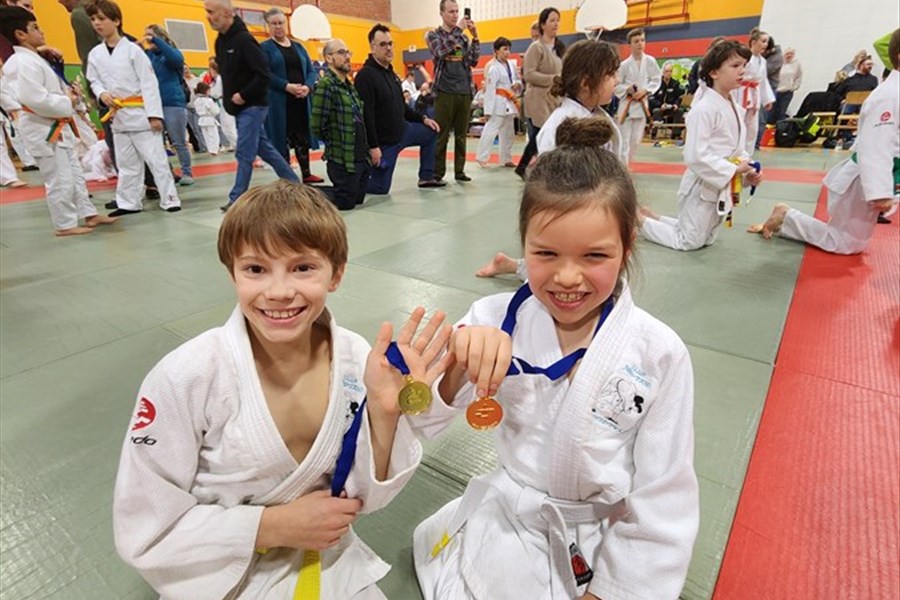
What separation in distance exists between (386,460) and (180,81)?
6990mm

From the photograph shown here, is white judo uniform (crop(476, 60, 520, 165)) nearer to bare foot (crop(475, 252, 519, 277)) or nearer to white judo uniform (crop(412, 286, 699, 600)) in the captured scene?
bare foot (crop(475, 252, 519, 277))

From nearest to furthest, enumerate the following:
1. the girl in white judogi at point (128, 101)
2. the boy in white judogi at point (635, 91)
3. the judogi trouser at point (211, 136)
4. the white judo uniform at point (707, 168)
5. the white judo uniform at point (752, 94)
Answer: the white judo uniform at point (707, 168)
the girl in white judogi at point (128, 101)
the white judo uniform at point (752, 94)
the boy in white judogi at point (635, 91)
the judogi trouser at point (211, 136)

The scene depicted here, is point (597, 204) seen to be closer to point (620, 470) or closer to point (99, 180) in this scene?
point (620, 470)

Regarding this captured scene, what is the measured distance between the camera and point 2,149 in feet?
23.4

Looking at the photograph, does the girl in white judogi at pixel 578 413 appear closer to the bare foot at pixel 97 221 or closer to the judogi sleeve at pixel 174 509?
the judogi sleeve at pixel 174 509

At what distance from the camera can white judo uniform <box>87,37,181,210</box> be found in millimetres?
4672

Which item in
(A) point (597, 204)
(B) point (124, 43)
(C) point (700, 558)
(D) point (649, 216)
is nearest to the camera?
(A) point (597, 204)

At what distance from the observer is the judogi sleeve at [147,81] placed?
15.5ft

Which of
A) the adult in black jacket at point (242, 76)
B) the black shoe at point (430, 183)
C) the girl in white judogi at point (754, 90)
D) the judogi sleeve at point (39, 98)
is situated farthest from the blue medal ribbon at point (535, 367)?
the black shoe at point (430, 183)

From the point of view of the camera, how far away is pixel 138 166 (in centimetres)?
517

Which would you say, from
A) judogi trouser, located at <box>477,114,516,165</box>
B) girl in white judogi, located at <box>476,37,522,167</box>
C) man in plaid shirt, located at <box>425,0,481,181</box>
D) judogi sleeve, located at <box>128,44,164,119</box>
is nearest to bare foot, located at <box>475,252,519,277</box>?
man in plaid shirt, located at <box>425,0,481,181</box>

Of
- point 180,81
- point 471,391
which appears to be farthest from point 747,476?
point 180,81

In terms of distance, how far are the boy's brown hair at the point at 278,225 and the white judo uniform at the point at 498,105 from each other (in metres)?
7.37

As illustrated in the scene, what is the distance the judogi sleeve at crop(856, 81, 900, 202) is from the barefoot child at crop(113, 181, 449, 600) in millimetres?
3632
